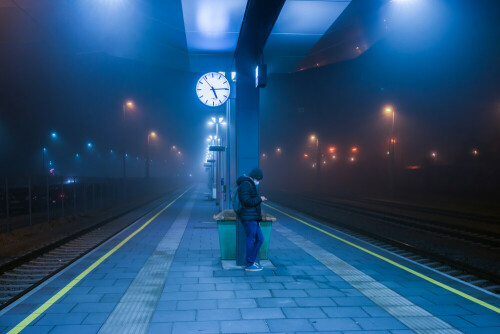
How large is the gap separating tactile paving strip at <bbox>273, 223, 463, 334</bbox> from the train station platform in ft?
0.05

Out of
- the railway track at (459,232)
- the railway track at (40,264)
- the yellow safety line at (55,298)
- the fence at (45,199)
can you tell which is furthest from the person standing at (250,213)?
the fence at (45,199)

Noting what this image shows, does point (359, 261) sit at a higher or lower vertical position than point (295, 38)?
lower

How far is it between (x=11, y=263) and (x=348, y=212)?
17.2m

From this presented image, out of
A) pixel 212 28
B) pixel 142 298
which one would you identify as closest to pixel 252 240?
pixel 142 298

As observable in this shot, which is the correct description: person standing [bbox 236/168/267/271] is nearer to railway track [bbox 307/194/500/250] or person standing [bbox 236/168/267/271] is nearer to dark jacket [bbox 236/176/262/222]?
dark jacket [bbox 236/176/262/222]

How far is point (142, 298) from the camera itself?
5121mm

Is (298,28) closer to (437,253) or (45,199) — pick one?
(437,253)

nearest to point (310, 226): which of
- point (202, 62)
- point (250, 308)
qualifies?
point (202, 62)

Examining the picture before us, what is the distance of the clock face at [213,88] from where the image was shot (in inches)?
358

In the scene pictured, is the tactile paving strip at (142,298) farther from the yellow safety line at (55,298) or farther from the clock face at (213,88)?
the clock face at (213,88)

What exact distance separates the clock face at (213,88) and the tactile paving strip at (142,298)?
385 cm

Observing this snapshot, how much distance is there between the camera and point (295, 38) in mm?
8539

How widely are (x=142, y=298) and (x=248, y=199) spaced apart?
2.34 m

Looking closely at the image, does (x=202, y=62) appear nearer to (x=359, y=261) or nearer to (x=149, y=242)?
(x=149, y=242)
